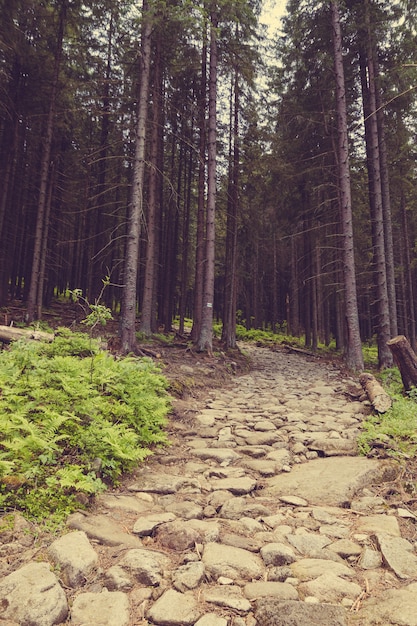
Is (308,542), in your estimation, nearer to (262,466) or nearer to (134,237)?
(262,466)

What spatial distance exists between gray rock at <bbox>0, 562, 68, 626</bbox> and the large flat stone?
236 cm

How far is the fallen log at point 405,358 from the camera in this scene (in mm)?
7604

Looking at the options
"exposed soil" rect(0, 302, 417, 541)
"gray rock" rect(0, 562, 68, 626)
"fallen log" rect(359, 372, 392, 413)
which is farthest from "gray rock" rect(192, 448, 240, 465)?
"fallen log" rect(359, 372, 392, 413)

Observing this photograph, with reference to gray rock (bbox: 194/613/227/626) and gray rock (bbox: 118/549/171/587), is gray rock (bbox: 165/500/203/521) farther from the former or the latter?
gray rock (bbox: 194/613/227/626)

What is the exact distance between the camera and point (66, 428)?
4055 mm

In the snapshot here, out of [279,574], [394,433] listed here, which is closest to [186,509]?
[279,574]

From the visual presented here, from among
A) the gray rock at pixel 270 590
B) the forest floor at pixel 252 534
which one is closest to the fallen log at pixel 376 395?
the forest floor at pixel 252 534

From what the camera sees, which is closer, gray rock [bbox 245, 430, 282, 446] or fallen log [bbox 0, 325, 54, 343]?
gray rock [bbox 245, 430, 282, 446]

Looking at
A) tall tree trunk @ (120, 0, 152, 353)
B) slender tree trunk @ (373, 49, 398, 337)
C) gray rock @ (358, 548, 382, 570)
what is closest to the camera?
gray rock @ (358, 548, 382, 570)

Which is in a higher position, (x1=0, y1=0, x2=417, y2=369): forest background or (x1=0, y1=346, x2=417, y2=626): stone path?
(x1=0, y1=0, x2=417, y2=369): forest background

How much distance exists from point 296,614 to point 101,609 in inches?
42.2

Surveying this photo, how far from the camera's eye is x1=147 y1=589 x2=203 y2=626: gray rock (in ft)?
6.64

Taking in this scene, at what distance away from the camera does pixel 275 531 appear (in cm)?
312

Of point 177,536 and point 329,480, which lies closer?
point 177,536
